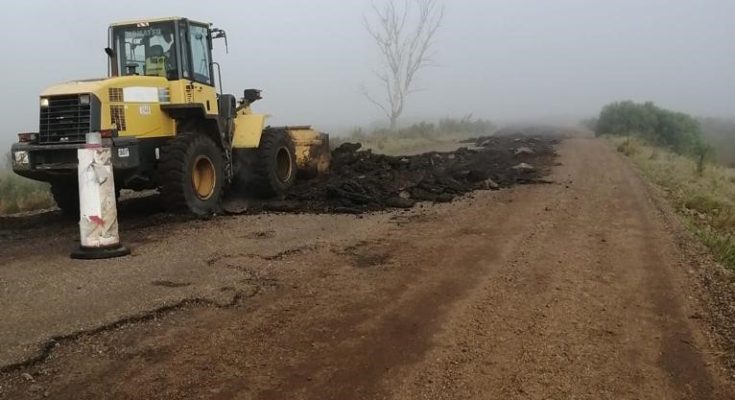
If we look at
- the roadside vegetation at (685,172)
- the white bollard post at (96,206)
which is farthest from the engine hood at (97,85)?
the roadside vegetation at (685,172)

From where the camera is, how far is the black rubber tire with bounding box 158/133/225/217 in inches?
380

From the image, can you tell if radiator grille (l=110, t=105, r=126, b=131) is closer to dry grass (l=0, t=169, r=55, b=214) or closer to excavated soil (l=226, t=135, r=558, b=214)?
excavated soil (l=226, t=135, r=558, b=214)

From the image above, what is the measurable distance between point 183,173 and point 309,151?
4959 mm

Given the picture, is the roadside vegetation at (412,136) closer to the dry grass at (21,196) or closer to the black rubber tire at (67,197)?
the dry grass at (21,196)

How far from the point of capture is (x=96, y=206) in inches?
298

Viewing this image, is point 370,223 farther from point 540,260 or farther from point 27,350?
point 27,350

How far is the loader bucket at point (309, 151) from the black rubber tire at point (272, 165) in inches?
39.1

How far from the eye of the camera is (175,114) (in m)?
10.5

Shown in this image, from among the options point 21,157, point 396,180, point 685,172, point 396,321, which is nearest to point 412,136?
point 685,172

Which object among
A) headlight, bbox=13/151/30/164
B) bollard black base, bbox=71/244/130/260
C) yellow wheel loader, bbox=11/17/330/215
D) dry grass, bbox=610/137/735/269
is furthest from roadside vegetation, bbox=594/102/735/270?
headlight, bbox=13/151/30/164

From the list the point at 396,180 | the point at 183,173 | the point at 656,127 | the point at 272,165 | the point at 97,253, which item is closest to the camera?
the point at 97,253

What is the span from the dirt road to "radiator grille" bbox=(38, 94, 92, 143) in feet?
5.23

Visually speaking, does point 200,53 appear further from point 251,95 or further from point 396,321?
point 396,321

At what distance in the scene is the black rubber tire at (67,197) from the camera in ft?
35.2
